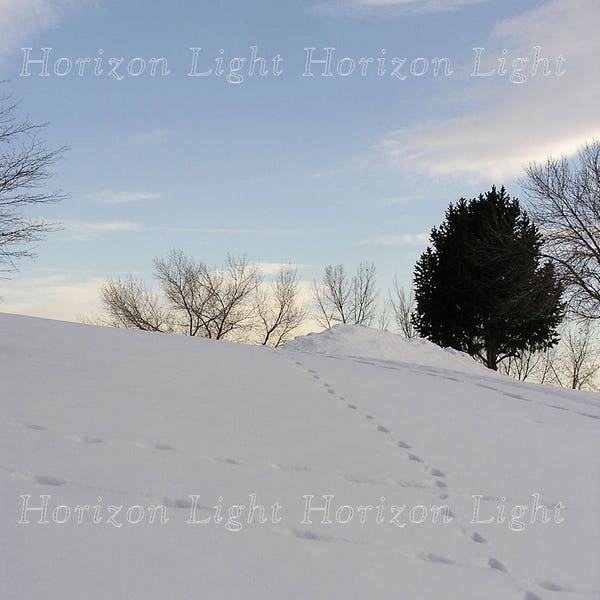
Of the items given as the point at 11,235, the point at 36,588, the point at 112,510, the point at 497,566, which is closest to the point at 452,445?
the point at 497,566

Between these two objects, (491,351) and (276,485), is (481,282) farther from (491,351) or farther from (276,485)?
(276,485)

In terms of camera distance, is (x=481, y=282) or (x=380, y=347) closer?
(x=380, y=347)

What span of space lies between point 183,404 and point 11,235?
259 inches

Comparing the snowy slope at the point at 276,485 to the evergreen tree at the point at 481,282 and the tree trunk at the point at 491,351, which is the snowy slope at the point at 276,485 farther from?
A: the tree trunk at the point at 491,351

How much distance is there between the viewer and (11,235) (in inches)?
435

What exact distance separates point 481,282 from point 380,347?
31.6 ft

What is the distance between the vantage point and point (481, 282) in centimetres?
2348

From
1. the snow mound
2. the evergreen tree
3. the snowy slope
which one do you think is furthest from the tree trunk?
the snowy slope

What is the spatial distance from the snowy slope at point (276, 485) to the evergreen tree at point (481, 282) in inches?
580

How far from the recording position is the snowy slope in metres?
3.13

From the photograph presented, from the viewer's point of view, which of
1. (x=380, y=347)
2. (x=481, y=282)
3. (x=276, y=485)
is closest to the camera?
(x=276, y=485)

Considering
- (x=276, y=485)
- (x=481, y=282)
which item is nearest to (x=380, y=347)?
(x=481, y=282)

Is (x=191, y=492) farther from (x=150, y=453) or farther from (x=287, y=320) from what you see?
(x=287, y=320)

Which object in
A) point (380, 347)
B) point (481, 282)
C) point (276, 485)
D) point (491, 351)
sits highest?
point (481, 282)
